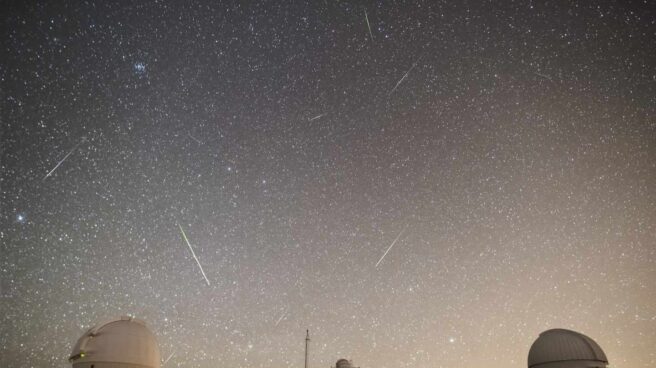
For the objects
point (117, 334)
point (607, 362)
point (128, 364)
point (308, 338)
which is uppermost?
point (308, 338)

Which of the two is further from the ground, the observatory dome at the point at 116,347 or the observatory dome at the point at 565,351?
the observatory dome at the point at 116,347

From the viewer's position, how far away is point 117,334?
53.4 ft

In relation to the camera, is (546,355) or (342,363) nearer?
(546,355)

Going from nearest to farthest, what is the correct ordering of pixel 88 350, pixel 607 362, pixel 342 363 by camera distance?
1. pixel 88 350
2. pixel 607 362
3. pixel 342 363

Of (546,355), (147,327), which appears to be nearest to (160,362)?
(147,327)

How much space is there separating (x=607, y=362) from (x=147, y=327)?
20980mm

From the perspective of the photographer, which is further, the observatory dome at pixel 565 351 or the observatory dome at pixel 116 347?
the observatory dome at pixel 565 351

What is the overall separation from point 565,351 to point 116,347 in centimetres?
2005

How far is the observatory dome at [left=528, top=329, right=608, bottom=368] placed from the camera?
21.1 meters

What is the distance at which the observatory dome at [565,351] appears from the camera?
831 inches

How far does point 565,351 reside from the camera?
21.7 meters

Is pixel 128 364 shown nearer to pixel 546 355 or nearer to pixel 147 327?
pixel 147 327

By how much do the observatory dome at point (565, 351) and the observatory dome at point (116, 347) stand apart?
18107mm

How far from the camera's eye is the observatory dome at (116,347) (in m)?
15.5
